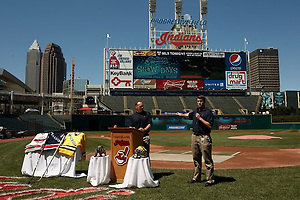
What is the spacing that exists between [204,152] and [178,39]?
49513 mm

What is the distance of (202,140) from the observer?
6258 millimetres

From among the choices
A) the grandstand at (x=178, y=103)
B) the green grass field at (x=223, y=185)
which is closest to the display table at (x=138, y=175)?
the green grass field at (x=223, y=185)

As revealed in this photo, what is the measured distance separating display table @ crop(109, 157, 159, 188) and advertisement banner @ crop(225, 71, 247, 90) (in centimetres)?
5079

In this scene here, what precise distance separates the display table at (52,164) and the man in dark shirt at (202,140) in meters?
3.30

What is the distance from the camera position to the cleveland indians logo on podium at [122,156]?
21.1 ft

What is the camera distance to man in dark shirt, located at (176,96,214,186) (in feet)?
20.2

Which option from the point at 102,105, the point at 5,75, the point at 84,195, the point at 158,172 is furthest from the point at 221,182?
the point at 5,75

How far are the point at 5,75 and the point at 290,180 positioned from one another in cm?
6791

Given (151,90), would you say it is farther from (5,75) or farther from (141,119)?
(141,119)

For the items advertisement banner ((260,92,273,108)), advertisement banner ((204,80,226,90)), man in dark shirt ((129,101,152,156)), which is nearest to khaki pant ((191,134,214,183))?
man in dark shirt ((129,101,152,156))

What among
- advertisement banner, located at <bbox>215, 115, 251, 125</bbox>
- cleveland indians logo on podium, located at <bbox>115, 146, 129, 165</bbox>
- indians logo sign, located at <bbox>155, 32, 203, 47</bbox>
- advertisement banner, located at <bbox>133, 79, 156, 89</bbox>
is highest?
indians logo sign, located at <bbox>155, 32, 203, 47</bbox>

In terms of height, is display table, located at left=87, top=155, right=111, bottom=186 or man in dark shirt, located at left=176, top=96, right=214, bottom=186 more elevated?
man in dark shirt, located at left=176, top=96, right=214, bottom=186

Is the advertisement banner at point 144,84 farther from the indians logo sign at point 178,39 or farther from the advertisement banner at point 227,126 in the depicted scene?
the advertisement banner at point 227,126

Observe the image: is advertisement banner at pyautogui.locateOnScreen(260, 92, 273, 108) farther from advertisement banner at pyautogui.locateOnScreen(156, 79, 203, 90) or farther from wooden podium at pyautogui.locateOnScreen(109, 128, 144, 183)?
wooden podium at pyautogui.locateOnScreen(109, 128, 144, 183)
